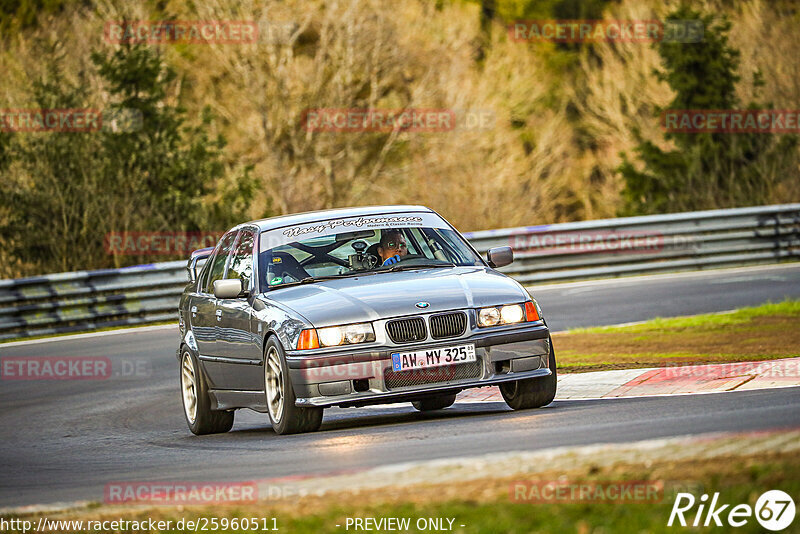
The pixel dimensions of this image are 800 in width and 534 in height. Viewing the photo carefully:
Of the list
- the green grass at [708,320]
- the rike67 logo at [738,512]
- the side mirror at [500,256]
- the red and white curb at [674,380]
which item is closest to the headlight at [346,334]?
the side mirror at [500,256]

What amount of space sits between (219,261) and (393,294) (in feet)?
8.94

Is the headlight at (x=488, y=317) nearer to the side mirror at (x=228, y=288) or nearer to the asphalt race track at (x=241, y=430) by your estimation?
the asphalt race track at (x=241, y=430)

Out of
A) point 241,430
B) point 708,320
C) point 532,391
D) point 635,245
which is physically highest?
point 532,391

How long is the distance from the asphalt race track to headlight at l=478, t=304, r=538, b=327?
2.22ft

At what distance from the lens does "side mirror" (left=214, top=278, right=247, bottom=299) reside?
34.4 ft

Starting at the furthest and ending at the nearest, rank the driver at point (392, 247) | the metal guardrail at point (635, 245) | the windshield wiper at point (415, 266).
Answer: the metal guardrail at point (635, 245) < the driver at point (392, 247) < the windshield wiper at point (415, 266)

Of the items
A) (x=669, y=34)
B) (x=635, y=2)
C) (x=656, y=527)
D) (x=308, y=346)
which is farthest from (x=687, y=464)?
(x=635, y=2)

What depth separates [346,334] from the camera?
371 inches

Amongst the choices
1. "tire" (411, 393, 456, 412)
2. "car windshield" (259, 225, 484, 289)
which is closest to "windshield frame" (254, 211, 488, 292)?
"car windshield" (259, 225, 484, 289)

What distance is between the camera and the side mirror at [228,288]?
10.5 meters

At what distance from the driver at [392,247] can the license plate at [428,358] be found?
1419 mm

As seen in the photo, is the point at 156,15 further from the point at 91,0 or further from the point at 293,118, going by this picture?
the point at 293,118

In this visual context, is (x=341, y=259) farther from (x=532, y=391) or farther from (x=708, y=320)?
(x=708, y=320)

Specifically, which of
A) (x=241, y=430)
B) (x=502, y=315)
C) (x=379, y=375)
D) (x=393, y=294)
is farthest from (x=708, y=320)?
(x=379, y=375)
